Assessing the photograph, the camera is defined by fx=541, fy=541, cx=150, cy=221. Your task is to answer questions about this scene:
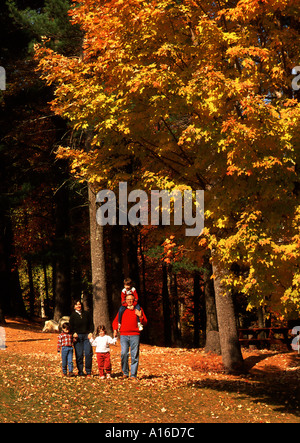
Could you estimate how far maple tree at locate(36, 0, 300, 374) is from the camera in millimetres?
8367

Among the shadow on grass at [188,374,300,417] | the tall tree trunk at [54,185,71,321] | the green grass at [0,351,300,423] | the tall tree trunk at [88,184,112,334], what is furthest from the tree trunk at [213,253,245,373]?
the tall tree trunk at [54,185,71,321]

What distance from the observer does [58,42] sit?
19.6m

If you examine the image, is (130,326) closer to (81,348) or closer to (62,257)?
(81,348)

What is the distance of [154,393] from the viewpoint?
11039mm

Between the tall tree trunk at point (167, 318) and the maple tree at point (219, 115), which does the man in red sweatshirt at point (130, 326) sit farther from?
the tall tree trunk at point (167, 318)

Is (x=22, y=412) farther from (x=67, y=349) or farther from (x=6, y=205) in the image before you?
(x=6, y=205)

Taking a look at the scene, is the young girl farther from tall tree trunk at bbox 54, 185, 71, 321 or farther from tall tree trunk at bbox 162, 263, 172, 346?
tall tree trunk at bbox 162, 263, 172, 346

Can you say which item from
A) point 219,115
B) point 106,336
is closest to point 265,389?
point 106,336

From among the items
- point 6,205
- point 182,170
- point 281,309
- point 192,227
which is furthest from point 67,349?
point 6,205

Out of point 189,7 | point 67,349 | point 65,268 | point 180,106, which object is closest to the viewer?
point 180,106

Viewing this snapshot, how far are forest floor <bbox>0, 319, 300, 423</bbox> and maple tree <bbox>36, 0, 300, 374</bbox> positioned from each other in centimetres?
251

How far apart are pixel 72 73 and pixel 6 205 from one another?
1148 cm

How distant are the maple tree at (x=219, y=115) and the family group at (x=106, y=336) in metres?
2.49
